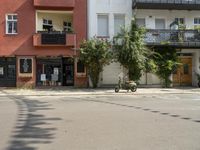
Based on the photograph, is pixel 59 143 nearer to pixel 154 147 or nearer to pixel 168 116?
pixel 154 147

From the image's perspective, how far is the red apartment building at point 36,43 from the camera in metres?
36.5

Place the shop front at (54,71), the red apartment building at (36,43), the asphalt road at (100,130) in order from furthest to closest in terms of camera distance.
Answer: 1. the shop front at (54,71)
2. the red apartment building at (36,43)
3. the asphalt road at (100,130)

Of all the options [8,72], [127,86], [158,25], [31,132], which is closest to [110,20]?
[158,25]

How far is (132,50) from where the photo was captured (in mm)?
33438

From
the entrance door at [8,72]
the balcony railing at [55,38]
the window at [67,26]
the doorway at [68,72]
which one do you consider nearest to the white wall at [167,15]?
the window at [67,26]

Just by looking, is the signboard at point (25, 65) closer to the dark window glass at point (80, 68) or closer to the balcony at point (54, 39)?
the balcony at point (54, 39)

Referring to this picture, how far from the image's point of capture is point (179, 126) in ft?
43.0

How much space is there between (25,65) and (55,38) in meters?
3.41

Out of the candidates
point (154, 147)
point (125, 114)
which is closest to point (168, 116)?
Answer: point (125, 114)

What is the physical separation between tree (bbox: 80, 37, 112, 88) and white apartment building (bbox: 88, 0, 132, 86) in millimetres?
2840

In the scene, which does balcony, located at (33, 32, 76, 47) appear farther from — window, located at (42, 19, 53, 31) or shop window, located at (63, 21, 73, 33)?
shop window, located at (63, 21, 73, 33)

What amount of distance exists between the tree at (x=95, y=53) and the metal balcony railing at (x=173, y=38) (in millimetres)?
4366

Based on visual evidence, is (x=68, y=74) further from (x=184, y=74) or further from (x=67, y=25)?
(x=184, y=74)

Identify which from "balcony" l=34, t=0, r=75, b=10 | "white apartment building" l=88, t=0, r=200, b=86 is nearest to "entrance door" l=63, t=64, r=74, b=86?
"white apartment building" l=88, t=0, r=200, b=86
